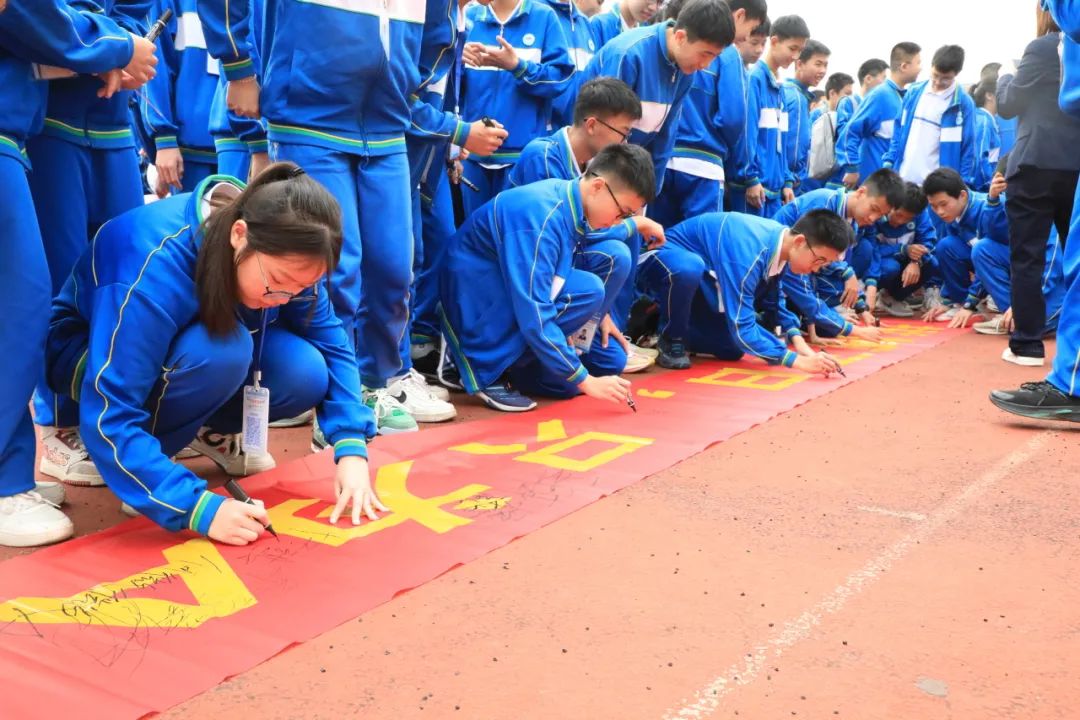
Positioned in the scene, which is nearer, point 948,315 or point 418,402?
point 418,402

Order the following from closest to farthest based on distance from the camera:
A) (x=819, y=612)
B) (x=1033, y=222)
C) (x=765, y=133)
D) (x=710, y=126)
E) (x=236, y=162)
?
(x=819, y=612) < (x=236, y=162) < (x=1033, y=222) < (x=710, y=126) < (x=765, y=133)

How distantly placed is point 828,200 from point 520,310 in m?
2.60

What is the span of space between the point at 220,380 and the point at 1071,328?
2.48 metres

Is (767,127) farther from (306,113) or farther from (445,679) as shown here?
(445,679)

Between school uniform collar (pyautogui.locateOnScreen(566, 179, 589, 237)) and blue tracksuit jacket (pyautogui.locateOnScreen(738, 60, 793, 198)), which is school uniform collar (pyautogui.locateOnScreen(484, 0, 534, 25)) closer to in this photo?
school uniform collar (pyautogui.locateOnScreen(566, 179, 589, 237))

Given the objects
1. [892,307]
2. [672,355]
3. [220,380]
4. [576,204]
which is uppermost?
[576,204]

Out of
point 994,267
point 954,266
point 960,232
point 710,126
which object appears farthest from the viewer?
point 954,266

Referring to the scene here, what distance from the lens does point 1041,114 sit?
3701 mm

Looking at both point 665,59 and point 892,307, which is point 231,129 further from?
point 892,307

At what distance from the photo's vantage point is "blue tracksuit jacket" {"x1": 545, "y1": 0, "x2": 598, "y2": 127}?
425 centimetres

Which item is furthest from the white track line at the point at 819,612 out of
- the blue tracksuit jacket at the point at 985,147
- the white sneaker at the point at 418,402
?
the blue tracksuit jacket at the point at 985,147

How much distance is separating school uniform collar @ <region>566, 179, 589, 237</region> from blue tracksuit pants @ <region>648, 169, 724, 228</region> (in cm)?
156

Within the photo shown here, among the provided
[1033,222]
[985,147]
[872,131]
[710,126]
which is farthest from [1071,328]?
[985,147]

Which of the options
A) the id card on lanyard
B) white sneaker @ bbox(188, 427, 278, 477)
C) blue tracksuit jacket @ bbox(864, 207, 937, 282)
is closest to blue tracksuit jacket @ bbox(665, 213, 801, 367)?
blue tracksuit jacket @ bbox(864, 207, 937, 282)
